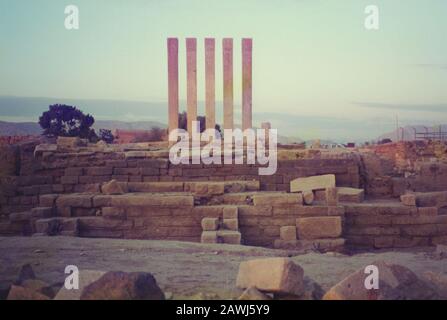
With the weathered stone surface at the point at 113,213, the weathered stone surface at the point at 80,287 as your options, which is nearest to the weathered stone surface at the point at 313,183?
the weathered stone surface at the point at 113,213

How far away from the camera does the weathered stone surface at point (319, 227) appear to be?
11.8 metres

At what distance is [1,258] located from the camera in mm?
9047

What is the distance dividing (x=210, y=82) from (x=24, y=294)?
21.7 m

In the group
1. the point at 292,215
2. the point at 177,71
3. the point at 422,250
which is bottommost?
the point at 422,250

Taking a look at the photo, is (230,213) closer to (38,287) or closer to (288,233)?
(288,233)

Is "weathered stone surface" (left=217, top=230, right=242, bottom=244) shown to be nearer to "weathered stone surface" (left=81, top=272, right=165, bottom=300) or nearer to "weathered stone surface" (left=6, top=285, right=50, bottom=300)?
"weathered stone surface" (left=81, top=272, right=165, bottom=300)

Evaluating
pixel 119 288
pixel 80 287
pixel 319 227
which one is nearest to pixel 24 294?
pixel 80 287

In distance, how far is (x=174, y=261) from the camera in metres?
9.03

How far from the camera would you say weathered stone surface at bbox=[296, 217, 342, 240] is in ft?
38.9

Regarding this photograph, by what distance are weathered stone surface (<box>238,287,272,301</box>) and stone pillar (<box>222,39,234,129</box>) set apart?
2139cm

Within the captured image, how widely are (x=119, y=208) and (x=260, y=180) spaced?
3905mm

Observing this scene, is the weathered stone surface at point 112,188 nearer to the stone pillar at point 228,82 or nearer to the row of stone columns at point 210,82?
the row of stone columns at point 210,82
